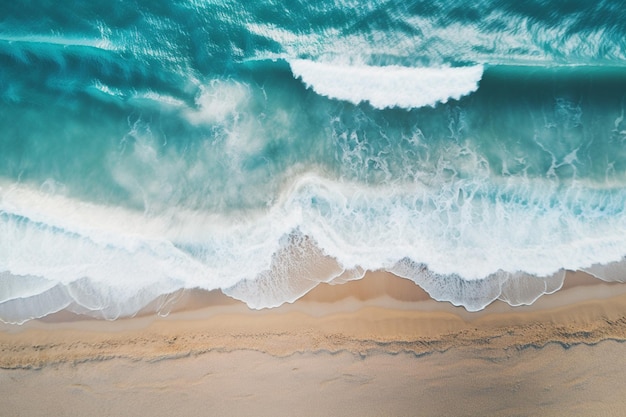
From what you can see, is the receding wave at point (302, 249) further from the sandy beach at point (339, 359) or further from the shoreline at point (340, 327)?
the sandy beach at point (339, 359)

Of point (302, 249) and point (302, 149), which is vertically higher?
point (302, 149)

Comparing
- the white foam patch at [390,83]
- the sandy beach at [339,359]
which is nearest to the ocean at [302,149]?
the white foam patch at [390,83]

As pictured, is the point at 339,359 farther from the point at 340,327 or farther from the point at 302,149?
the point at 302,149

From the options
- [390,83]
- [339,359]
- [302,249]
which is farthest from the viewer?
[390,83]

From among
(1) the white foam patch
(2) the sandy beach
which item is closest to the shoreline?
(2) the sandy beach

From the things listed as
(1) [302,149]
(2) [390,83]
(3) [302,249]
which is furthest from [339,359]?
(2) [390,83]

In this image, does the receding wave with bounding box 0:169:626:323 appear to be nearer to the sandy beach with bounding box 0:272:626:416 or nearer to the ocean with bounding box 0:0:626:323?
the ocean with bounding box 0:0:626:323

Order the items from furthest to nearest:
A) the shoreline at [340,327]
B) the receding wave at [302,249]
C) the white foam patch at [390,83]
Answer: the white foam patch at [390,83] → the receding wave at [302,249] → the shoreline at [340,327]
